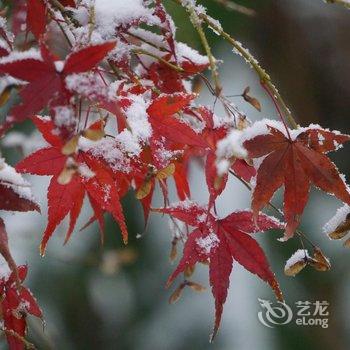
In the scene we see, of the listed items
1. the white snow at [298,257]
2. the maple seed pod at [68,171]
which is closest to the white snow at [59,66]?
the maple seed pod at [68,171]

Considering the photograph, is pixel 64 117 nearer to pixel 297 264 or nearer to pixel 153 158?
pixel 153 158

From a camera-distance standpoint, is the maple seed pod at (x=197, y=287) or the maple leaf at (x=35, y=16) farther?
→ the maple seed pod at (x=197, y=287)

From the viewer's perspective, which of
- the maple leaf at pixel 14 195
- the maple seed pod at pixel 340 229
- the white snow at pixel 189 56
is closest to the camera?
the maple leaf at pixel 14 195

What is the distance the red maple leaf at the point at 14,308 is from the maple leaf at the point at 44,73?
29 cm

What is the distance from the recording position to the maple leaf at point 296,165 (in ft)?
2.38

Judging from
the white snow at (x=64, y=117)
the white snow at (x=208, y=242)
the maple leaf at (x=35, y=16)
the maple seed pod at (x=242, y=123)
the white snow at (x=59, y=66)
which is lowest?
the white snow at (x=208, y=242)

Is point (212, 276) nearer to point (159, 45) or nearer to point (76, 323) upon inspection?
point (159, 45)

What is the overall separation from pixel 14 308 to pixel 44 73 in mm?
354

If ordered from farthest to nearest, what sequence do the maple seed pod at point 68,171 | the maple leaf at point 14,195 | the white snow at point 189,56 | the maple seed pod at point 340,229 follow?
the white snow at point 189,56 → the maple seed pod at point 340,229 → the maple leaf at point 14,195 → the maple seed pod at point 68,171

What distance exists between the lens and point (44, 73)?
1.86 feet

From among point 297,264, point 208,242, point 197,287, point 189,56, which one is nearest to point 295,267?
point 297,264

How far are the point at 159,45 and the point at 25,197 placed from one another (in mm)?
324

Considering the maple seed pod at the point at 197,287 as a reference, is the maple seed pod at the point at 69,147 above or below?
above

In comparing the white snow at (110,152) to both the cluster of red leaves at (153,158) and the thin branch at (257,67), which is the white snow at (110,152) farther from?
the thin branch at (257,67)
